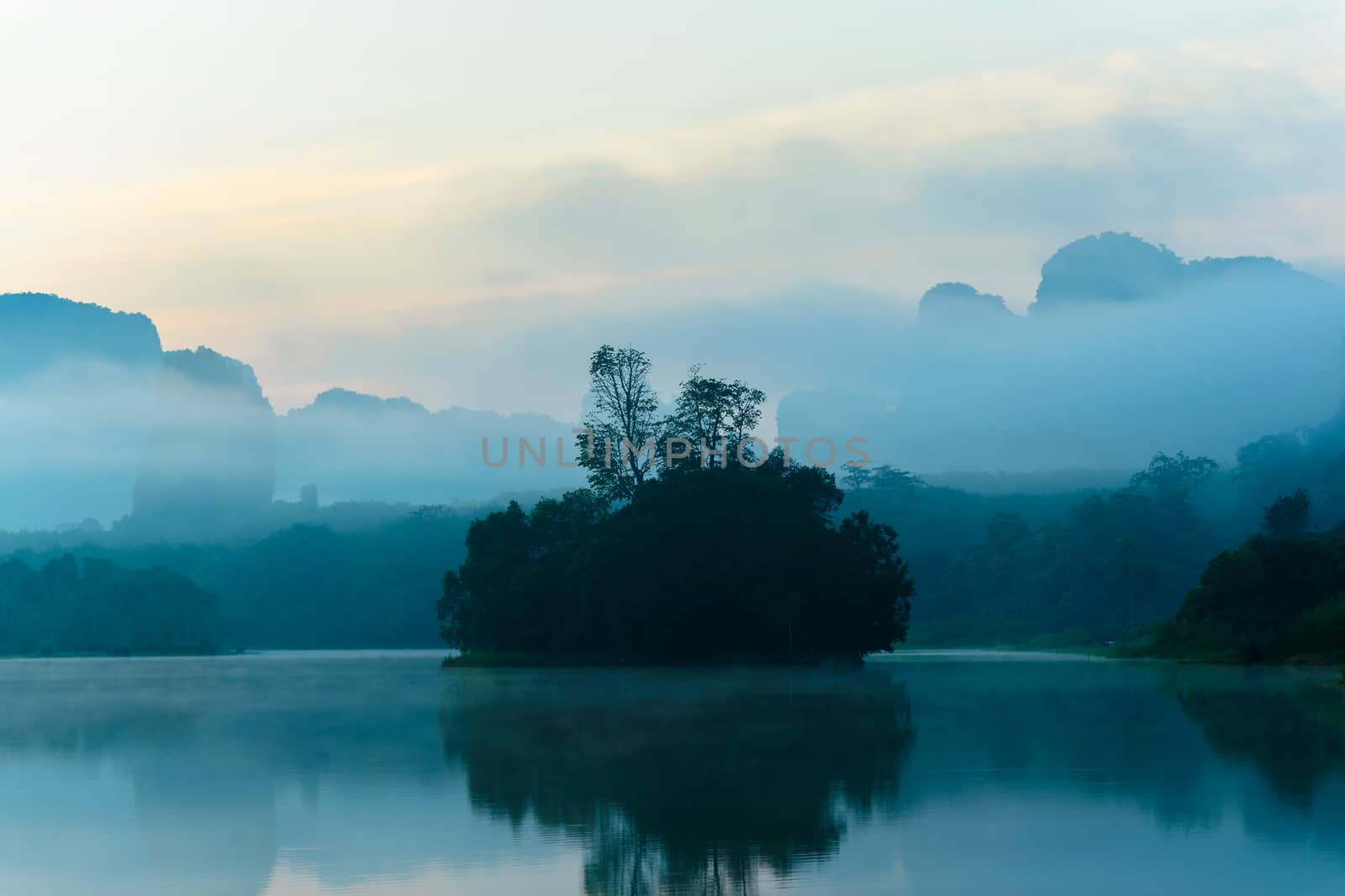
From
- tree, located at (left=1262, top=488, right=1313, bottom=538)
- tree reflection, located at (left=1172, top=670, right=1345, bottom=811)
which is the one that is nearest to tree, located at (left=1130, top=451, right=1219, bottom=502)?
tree, located at (left=1262, top=488, right=1313, bottom=538)

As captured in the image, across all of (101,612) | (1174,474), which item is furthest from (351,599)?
(1174,474)

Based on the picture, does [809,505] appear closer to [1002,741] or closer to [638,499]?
[638,499]

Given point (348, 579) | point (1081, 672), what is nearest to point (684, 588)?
point (1081, 672)

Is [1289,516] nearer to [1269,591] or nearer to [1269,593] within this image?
[1269,593]

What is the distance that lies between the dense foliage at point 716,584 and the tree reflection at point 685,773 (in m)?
27.5

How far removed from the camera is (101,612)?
155875 mm

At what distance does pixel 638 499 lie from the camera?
235 ft

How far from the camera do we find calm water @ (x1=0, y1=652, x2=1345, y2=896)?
1313 centimetres

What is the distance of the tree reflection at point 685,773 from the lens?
45.1ft

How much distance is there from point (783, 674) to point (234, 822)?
41216 millimetres

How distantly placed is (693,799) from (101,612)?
150 meters

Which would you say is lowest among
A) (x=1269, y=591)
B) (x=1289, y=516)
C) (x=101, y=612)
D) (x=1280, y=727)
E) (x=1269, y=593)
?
(x=101, y=612)

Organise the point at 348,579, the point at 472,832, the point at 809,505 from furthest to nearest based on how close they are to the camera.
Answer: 1. the point at 348,579
2. the point at 809,505
3. the point at 472,832

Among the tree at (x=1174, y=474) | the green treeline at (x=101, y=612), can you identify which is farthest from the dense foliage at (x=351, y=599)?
the tree at (x=1174, y=474)
